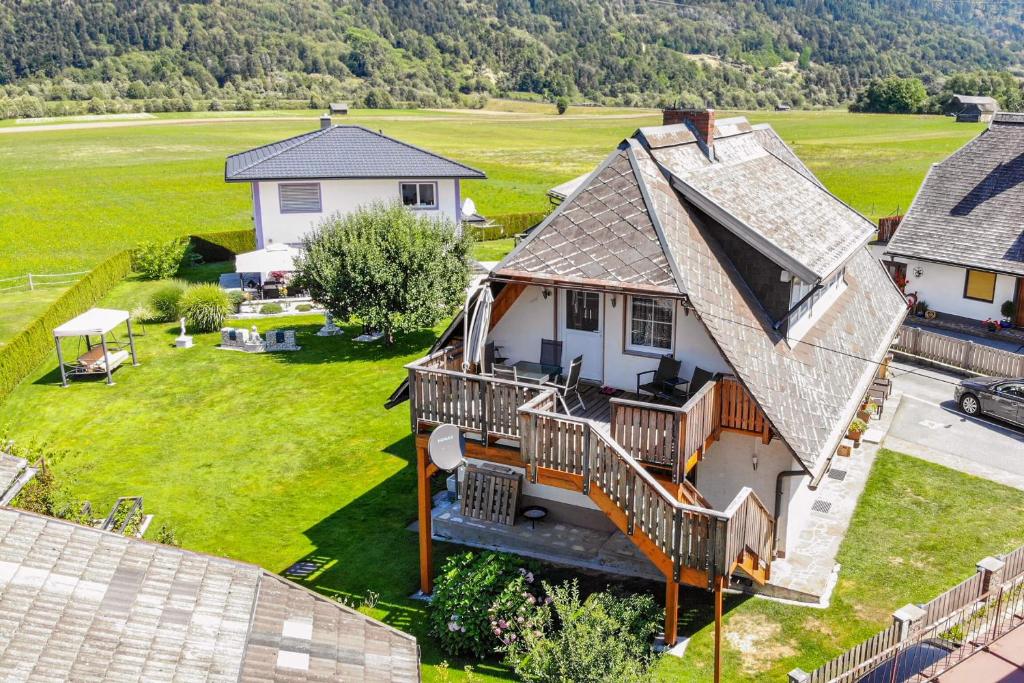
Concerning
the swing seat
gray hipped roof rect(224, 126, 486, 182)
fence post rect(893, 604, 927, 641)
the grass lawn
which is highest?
gray hipped roof rect(224, 126, 486, 182)

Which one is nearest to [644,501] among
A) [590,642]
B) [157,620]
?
[590,642]

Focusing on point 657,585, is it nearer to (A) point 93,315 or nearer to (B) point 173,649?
(B) point 173,649

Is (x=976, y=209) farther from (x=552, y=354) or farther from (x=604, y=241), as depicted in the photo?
(x=552, y=354)

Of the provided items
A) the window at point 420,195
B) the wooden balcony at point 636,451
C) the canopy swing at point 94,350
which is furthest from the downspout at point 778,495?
the window at point 420,195

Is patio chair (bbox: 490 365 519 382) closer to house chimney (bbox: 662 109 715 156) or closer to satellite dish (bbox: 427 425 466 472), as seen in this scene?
satellite dish (bbox: 427 425 466 472)

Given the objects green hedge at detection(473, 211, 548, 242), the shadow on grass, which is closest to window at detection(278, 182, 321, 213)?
Answer: green hedge at detection(473, 211, 548, 242)

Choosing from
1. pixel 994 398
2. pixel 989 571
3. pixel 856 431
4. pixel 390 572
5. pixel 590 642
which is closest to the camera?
pixel 590 642

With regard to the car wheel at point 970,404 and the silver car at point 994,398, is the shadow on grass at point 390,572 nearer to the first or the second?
the silver car at point 994,398
